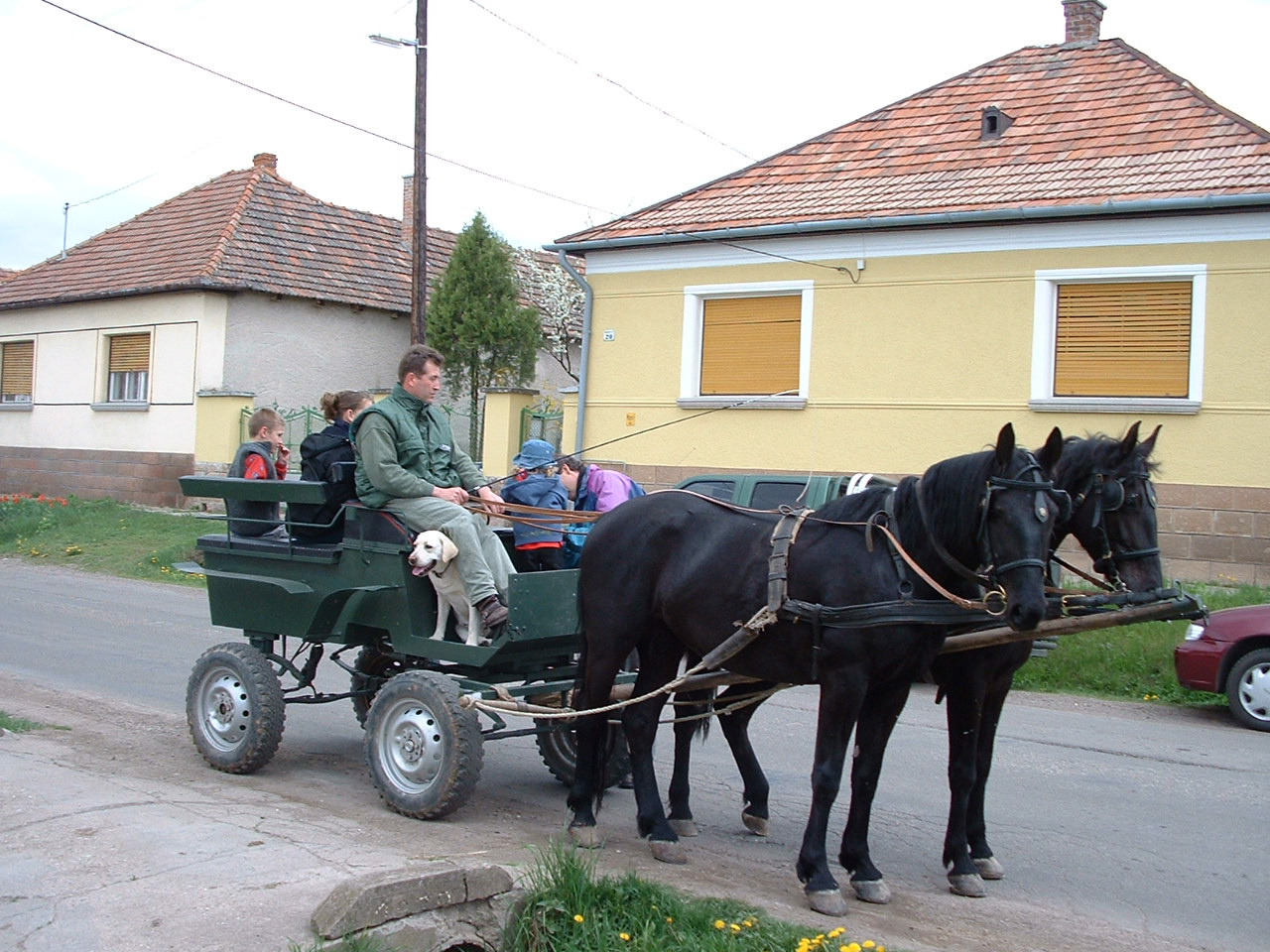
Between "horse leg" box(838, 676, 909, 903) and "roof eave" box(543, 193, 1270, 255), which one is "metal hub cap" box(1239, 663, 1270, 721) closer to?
"horse leg" box(838, 676, 909, 903)

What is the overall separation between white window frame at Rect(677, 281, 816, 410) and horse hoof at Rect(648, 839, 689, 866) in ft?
36.0

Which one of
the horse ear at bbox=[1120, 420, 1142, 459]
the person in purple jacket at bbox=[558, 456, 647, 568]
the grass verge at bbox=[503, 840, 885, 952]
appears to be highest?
the horse ear at bbox=[1120, 420, 1142, 459]

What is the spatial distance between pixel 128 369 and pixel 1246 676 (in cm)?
2124

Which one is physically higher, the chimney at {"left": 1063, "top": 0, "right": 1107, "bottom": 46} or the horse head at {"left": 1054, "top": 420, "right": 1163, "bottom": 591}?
the chimney at {"left": 1063, "top": 0, "right": 1107, "bottom": 46}

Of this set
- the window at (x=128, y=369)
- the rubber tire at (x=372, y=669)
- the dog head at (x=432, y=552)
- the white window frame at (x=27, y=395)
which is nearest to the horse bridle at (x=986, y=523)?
the dog head at (x=432, y=552)

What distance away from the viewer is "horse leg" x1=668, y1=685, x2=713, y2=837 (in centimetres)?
639

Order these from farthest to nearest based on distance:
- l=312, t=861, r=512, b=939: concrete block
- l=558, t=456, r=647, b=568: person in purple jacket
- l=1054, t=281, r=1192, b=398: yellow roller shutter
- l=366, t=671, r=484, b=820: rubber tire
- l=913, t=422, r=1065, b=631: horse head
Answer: l=1054, t=281, r=1192, b=398: yellow roller shutter
l=558, t=456, r=647, b=568: person in purple jacket
l=366, t=671, r=484, b=820: rubber tire
l=913, t=422, r=1065, b=631: horse head
l=312, t=861, r=512, b=939: concrete block

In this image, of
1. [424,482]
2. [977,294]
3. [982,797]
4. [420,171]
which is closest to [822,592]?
[982,797]

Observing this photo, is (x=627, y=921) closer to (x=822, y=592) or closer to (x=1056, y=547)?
(x=822, y=592)

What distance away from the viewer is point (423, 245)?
18.3 m

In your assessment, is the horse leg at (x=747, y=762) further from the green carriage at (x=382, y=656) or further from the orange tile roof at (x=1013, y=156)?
the orange tile roof at (x=1013, y=156)

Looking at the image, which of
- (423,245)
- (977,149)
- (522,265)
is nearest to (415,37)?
(423,245)

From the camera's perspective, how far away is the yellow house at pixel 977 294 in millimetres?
14188

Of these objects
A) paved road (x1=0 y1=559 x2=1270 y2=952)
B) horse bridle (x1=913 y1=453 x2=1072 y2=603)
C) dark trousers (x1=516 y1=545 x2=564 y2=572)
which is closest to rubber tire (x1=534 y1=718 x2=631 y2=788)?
paved road (x1=0 y1=559 x2=1270 y2=952)
